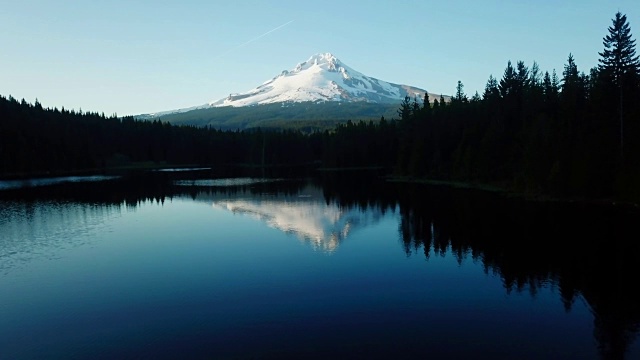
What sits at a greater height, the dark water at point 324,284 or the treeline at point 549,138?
the treeline at point 549,138

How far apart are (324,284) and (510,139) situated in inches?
3121

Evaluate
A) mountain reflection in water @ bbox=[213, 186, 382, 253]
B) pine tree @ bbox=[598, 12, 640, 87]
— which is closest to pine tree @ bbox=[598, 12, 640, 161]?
pine tree @ bbox=[598, 12, 640, 87]

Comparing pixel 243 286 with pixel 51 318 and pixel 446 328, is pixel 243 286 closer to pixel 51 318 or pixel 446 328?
pixel 51 318

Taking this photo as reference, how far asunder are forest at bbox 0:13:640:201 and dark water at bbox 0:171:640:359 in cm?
909

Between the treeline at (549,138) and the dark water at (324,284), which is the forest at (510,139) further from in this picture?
the dark water at (324,284)

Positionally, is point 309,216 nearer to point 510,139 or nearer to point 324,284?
point 324,284

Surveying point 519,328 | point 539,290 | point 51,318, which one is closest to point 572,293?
point 539,290

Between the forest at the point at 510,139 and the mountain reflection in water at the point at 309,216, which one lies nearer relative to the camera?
the mountain reflection in water at the point at 309,216

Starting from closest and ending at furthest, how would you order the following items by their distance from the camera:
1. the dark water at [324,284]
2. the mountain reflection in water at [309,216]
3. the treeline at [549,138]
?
the dark water at [324,284]
the mountain reflection in water at [309,216]
the treeline at [549,138]

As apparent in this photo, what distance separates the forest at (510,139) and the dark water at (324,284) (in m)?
9.09

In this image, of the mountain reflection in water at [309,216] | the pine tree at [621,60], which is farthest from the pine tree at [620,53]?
the mountain reflection in water at [309,216]

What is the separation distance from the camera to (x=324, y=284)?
34.1 m

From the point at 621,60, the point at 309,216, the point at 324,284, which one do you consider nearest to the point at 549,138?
the point at 621,60

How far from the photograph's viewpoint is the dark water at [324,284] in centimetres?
2394
